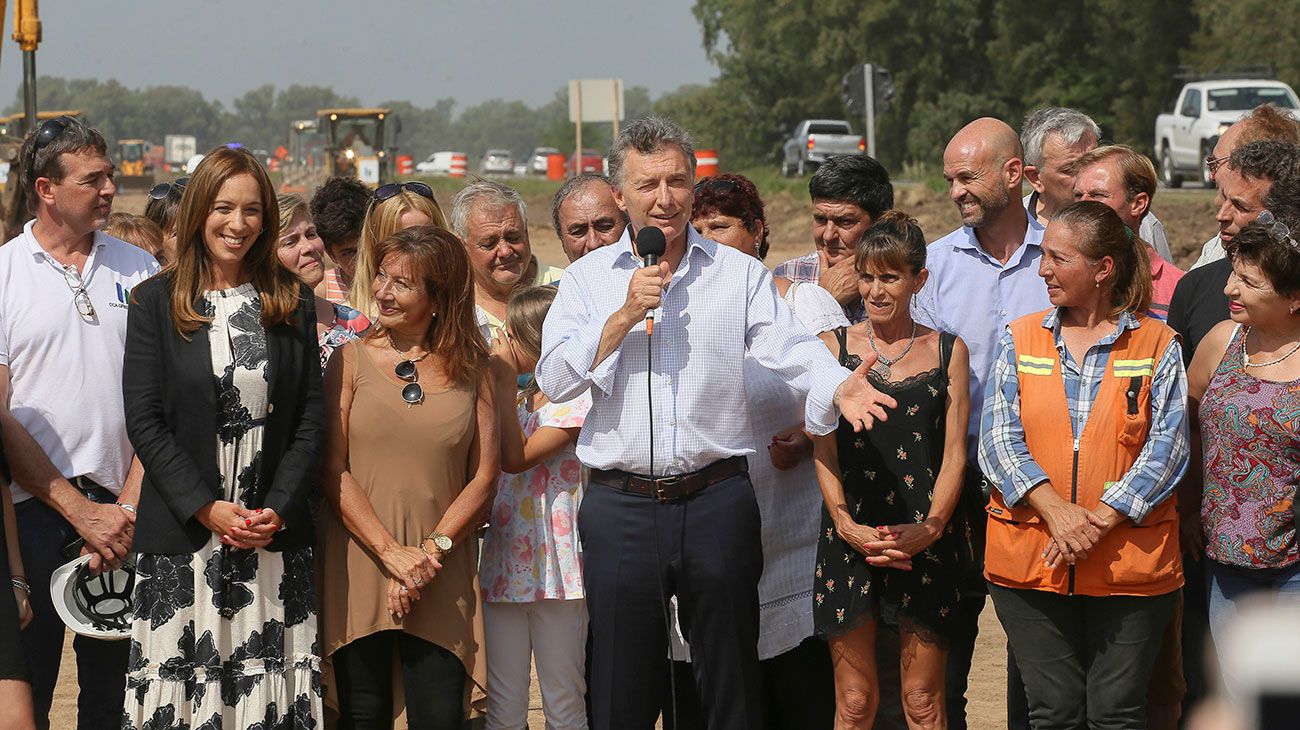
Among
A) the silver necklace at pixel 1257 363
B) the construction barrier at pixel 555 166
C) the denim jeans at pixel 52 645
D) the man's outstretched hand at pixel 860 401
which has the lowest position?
the denim jeans at pixel 52 645

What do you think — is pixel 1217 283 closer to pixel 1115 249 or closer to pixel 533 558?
pixel 1115 249

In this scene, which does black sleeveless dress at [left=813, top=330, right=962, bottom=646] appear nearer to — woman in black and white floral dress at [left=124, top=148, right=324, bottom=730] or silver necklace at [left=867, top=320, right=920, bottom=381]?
silver necklace at [left=867, top=320, right=920, bottom=381]

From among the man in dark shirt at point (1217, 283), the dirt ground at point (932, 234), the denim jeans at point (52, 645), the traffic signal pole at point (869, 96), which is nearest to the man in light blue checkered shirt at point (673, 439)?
the man in dark shirt at point (1217, 283)

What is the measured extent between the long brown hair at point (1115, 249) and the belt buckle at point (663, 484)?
1498 millimetres

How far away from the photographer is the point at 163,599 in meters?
4.57

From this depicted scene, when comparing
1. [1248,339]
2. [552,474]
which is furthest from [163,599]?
[1248,339]

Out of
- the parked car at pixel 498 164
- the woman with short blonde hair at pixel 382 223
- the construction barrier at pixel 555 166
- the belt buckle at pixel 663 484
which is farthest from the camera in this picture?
the parked car at pixel 498 164

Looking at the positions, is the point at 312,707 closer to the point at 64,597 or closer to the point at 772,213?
the point at 64,597

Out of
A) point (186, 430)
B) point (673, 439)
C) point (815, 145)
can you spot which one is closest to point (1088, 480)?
point (673, 439)

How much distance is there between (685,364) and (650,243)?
0.43m

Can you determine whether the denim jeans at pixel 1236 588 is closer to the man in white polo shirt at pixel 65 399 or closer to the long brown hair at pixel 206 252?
the long brown hair at pixel 206 252

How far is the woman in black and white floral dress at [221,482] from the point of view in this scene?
4.55 meters

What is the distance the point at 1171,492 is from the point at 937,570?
2.56 feet

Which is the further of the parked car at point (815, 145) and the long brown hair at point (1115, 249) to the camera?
the parked car at point (815, 145)
